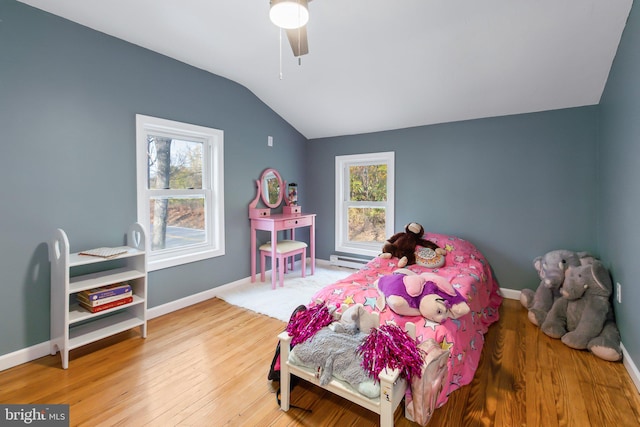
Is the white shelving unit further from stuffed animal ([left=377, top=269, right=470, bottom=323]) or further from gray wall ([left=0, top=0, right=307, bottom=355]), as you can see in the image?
stuffed animal ([left=377, top=269, right=470, bottom=323])

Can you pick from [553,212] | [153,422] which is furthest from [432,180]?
[153,422]

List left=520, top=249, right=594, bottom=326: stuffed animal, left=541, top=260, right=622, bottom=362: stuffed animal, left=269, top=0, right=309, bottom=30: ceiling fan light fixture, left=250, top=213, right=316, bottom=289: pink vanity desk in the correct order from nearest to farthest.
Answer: left=269, top=0, right=309, bottom=30: ceiling fan light fixture < left=541, top=260, right=622, bottom=362: stuffed animal < left=520, top=249, right=594, bottom=326: stuffed animal < left=250, top=213, right=316, bottom=289: pink vanity desk

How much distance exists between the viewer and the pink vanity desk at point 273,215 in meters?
3.58

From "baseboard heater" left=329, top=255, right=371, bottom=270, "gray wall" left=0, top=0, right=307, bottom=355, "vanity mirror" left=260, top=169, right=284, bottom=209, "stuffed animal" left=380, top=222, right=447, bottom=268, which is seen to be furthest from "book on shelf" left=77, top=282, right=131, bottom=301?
"baseboard heater" left=329, top=255, right=371, bottom=270

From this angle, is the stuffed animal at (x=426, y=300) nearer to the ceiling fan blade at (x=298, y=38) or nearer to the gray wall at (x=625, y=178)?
the gray wall at (x=625, y=178)

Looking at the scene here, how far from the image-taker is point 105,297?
2.23 m

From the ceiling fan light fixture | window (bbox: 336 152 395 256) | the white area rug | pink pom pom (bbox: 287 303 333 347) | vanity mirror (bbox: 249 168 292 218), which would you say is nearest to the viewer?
the ceiling fan light fixture

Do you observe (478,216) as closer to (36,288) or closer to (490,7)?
(490,7)

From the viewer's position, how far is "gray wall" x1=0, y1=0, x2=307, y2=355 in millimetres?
2008

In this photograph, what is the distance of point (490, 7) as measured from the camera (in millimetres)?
1998

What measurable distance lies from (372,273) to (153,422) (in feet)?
6.04

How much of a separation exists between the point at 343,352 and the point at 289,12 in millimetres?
1704

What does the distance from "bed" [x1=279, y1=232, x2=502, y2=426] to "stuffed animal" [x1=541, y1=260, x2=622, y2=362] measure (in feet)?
1.63

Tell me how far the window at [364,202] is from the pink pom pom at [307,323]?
244 cm
